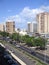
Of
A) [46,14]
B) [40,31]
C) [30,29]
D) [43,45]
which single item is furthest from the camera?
[30,29]

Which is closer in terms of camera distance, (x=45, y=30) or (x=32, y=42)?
(x=32, y=42)

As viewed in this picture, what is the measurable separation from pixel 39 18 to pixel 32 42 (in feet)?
75.1

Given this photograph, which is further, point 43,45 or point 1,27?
point 1,27

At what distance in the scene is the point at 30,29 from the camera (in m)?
71.4

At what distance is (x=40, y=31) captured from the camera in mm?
55500

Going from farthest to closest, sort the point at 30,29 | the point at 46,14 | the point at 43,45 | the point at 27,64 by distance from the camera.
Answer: the point at 30,29 < the point at 46,14 < the point at 43,45 < the point at 27,64

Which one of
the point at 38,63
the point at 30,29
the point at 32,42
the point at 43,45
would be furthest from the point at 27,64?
the point at 30,29

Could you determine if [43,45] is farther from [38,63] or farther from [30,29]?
[30,29]

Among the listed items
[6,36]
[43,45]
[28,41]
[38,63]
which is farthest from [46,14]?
[38,63]

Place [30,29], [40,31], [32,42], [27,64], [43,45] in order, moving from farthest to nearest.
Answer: [30,29]
[40,31]
[32,42]
[43,45]
[27,64]

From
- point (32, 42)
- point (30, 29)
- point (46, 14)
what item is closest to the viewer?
point (32, 42)

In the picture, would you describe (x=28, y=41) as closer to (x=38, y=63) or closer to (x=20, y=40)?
(x=20, y=40)

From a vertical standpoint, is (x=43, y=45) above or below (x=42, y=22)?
below

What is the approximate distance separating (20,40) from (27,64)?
2776 cm
